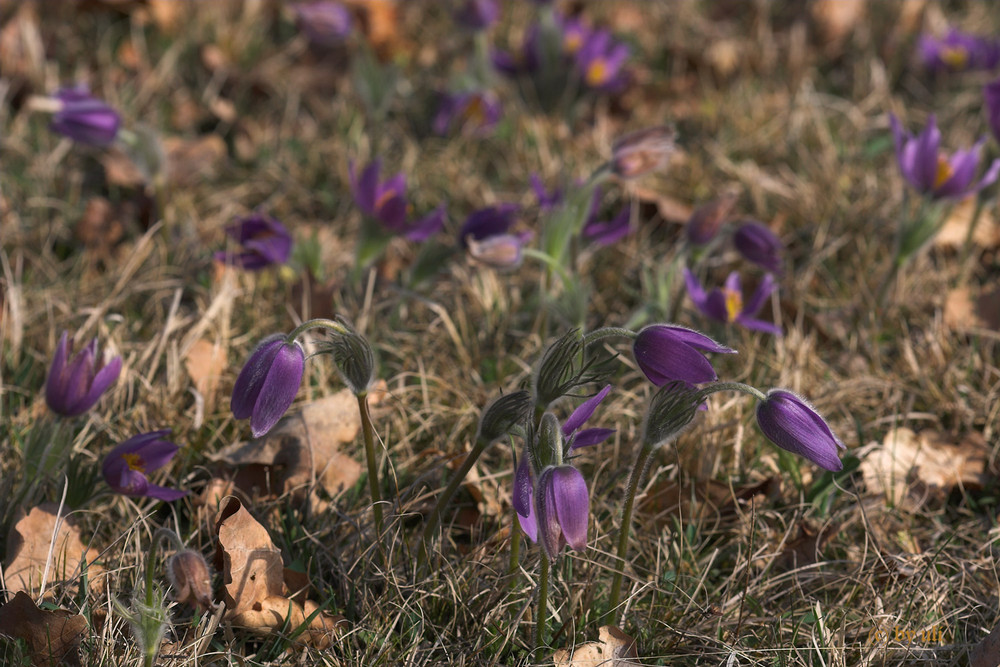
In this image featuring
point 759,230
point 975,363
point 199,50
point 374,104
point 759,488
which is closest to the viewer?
point 759,488

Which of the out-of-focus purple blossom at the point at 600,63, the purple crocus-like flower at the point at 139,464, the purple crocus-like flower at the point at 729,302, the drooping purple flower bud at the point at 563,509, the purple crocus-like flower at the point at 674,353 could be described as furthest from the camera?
the out-of-focus purple blossom at the point at 600,63

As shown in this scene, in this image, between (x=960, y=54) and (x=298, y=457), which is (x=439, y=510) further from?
(x=960, y=54)

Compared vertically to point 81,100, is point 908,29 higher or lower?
lower

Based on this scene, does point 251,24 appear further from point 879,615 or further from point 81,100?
point 879,615

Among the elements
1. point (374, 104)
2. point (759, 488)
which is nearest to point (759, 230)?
point (759, 488)

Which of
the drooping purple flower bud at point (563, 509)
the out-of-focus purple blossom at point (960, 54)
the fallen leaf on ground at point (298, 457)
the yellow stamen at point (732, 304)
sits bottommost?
the fallen leaf on ground at point (298, 457)

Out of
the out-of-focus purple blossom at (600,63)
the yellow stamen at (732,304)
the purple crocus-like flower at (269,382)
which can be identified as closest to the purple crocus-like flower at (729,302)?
the yellow stamen at (732,304)

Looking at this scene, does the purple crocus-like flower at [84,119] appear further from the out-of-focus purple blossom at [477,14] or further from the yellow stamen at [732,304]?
the yellow stamen at [732,304]
